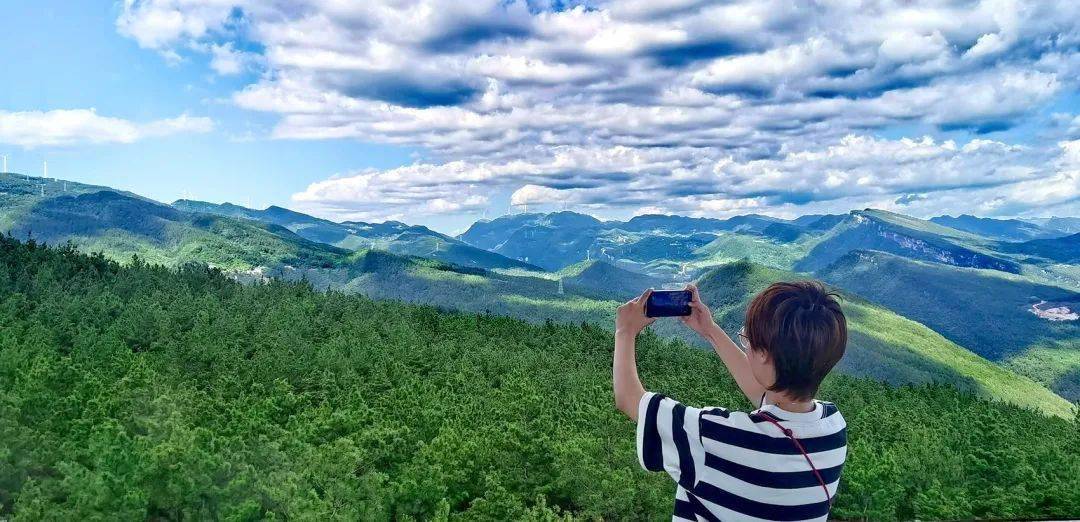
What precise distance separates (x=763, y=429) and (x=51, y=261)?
34.6 metres

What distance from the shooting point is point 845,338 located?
10.9ft

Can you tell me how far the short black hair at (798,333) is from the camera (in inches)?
127

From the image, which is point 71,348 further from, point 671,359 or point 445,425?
point 671,359

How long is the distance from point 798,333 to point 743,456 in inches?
23.8

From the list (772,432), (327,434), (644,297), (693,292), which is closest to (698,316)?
(693,292)

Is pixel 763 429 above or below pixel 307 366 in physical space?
above

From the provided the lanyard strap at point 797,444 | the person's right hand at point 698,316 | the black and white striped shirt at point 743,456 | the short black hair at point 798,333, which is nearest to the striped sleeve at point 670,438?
the black and white striped shirt at point 743,456

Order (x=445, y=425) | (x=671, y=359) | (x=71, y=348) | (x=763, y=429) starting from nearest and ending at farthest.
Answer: (x=763, y=429) → (x=445, y=425) → (x=71, y=348) → (x=671, y=359)

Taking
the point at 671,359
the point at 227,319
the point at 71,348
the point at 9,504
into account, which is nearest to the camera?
the point at 9,504

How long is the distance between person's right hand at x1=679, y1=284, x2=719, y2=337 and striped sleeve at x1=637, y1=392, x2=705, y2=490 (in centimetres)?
66

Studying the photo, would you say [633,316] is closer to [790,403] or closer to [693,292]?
[693,292]

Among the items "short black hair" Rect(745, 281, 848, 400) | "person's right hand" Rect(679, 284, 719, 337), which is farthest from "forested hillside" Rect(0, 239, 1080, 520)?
"short black hair" Rect(745, 281, 848, 400)

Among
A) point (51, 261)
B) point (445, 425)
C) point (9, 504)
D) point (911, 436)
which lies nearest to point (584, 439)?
point (445, 425)

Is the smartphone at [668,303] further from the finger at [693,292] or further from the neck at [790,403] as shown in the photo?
the neck at [790,403]
